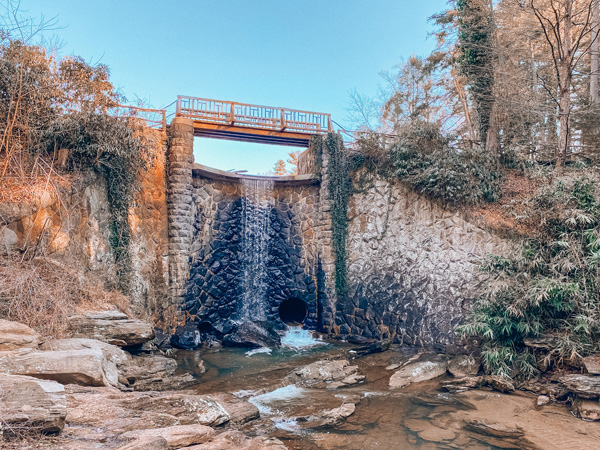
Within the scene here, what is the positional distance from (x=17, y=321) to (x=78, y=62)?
6.29 meters

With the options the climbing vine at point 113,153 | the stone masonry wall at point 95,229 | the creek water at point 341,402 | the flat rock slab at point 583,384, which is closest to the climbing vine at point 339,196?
the creek water at point 341,402

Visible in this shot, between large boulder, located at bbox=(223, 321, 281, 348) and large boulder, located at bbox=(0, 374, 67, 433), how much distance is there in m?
7.48

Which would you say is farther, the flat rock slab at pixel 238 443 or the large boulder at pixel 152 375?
the large boulder at pixel 152 375

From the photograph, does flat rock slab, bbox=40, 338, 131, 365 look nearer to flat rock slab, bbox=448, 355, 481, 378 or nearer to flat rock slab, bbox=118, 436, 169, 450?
flat rock slab, bbox=118, 436, 169, 450

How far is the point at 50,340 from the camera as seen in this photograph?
17.4ft

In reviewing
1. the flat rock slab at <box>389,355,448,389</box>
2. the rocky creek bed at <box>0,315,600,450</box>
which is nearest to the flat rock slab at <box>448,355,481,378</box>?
the rocky creek bed at <box>0,315,600,450</box>

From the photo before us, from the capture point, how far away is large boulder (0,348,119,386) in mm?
4164

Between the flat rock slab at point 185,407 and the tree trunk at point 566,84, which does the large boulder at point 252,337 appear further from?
the tree trunk at point 566,84

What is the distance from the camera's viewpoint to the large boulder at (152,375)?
620cm

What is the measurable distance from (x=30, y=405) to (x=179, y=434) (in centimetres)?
132

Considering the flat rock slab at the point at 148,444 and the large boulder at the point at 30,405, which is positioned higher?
the large boulder at the point at 30,405

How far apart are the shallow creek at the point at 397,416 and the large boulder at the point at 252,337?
6.65ft

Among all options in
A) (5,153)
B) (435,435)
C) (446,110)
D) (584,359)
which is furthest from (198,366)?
(446,110)

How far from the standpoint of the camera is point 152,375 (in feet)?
22.4
